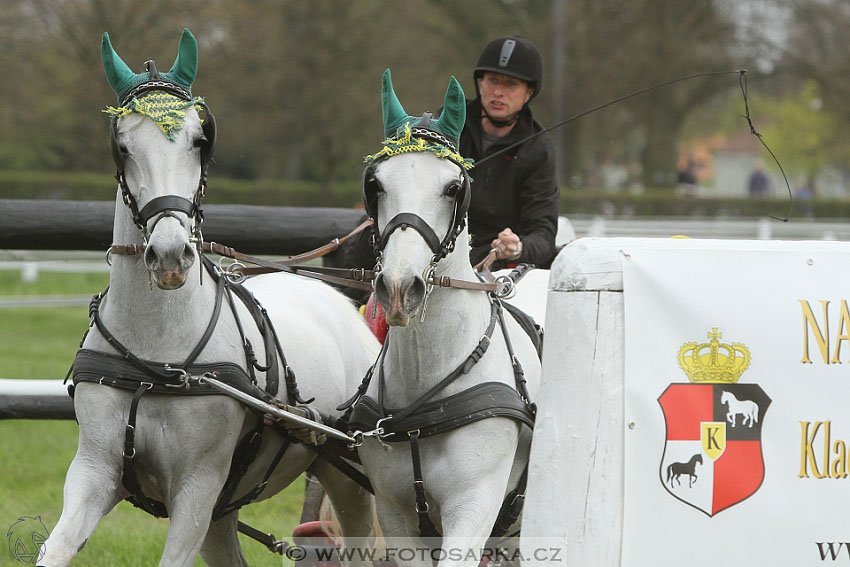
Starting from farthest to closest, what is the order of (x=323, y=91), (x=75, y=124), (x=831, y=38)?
(x=831, y=38) < (x=323, y=91) < (x=75, y=124)

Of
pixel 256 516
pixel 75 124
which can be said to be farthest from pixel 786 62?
pixel 256 516

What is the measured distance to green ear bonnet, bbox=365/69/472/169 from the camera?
3.62m

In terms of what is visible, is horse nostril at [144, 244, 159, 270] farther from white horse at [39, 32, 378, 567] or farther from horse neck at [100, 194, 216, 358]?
horse neck at [100, 194, 216, 358]

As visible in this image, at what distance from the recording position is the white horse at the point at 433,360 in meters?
3.46

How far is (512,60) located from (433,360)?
1784 millimetres

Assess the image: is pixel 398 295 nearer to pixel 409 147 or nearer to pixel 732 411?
pixel 409 147

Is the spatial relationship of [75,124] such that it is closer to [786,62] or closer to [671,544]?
[786,62]

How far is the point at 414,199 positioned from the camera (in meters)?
3.52

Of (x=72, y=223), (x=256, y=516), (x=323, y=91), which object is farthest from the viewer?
(x=323, y=91)

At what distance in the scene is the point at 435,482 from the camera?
365cm

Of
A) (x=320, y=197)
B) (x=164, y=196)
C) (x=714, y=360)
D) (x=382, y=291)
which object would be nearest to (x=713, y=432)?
(x=714, y=360)

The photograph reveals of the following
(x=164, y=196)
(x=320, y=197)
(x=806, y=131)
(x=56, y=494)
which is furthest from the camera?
(x=806, y=131)

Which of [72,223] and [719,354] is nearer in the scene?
[719,354]

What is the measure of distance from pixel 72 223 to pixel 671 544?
13.7 ft
